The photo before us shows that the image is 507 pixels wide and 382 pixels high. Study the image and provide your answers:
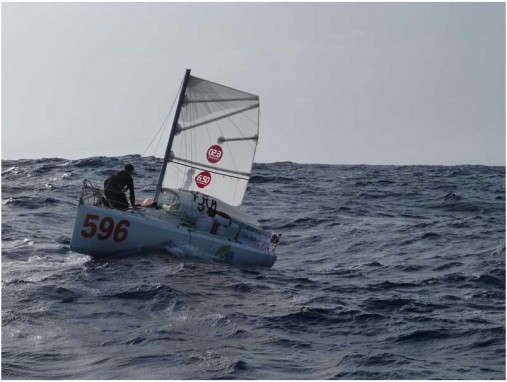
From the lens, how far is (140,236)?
19.8 meters

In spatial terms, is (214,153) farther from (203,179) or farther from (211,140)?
(203,179)

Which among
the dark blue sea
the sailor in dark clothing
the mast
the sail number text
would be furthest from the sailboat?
the dark blue sea

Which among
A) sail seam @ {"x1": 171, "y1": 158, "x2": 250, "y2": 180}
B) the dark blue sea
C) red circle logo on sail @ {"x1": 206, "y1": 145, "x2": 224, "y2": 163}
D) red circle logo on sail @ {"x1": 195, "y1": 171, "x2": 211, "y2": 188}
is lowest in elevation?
the dark blue sea

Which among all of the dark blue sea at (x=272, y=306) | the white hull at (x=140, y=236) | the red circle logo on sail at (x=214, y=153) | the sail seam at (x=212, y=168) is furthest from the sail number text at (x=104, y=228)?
the red circle logo on sail at (x=214, y=153)

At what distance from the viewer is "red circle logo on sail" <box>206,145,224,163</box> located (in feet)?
71.9

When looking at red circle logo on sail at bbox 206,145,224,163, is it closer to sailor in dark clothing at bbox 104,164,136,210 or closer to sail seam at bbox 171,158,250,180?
sail seam at bbox 171,158,250,180

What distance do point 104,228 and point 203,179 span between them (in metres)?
3.67

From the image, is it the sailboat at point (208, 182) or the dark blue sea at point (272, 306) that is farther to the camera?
the sailboat at point (208, 182)

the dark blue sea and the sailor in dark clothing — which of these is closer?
the dark blue sea

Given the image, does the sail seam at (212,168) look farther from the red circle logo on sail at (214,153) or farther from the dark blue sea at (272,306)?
the dark blue sea at (272,306)

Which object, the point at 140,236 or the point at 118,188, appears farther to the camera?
the point at 118,188

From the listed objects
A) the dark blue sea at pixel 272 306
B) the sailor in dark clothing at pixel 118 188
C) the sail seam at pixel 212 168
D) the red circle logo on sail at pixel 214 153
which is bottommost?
the dark blue sea at pixel 272 306

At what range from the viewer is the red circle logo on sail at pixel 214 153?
863 inches

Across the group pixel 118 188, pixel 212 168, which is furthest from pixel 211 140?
pixel 118 188
